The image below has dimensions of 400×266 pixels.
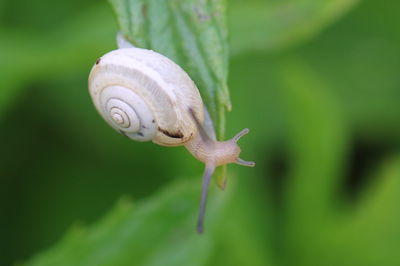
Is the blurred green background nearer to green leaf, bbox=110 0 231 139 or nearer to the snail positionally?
the snail

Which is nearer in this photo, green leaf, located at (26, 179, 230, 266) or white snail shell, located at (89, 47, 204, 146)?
white snail shell, located at (89, 47, 204, 146)

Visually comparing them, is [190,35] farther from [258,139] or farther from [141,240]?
[258,139]

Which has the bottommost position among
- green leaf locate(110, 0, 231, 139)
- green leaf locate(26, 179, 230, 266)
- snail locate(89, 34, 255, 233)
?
green leaf locate(26, 179, 230, 266)

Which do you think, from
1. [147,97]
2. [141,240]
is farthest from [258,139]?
[147,97]

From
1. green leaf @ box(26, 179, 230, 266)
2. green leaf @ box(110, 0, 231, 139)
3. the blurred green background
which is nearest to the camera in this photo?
green leaf @ box(110, 0, 231, 139)

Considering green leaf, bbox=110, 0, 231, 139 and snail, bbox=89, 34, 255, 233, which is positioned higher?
green leaf, bbox=110, 0, 231, 139

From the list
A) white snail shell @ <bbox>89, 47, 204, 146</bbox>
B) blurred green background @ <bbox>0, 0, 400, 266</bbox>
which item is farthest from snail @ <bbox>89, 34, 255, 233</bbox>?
blurred green background @ <bbox>0, 0, 400, 266</bbox>

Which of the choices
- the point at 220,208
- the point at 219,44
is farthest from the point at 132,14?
the point at 220,208

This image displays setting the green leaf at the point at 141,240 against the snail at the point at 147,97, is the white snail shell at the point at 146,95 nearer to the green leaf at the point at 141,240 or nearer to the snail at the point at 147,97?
the snail at the point at 147,97

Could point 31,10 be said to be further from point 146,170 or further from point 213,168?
point 213,168
